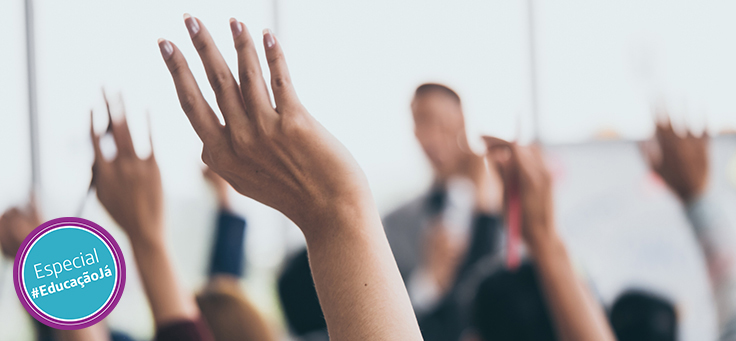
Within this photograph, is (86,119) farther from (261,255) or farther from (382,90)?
(382,90)

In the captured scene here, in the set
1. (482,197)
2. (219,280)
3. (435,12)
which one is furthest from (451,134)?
(219,280)

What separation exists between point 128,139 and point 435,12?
0.62 meters

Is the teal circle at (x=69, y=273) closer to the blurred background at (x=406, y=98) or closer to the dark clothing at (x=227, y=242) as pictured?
the blurred background at (x=406, y=98)

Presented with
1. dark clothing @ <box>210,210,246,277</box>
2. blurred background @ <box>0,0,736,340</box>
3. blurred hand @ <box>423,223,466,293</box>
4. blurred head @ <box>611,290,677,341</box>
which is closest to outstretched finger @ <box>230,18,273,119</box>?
blurred background @ <box>0,0,736,340</box>

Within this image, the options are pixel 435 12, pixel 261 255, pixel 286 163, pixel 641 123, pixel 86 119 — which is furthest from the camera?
pixel 641 123

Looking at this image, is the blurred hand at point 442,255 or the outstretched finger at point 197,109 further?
the blurred hand at point 442,255

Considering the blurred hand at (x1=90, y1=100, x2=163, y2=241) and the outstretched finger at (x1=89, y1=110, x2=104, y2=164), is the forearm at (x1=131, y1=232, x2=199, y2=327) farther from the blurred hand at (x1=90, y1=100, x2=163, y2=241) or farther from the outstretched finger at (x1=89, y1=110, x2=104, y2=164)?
the outstretched finger at (x1=89, y1=110, x2=104, y2=164)

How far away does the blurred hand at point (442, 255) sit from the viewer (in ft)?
3.38

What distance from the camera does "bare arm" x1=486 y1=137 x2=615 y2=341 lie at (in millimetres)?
1058

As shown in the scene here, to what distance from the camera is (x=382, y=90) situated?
99 cm

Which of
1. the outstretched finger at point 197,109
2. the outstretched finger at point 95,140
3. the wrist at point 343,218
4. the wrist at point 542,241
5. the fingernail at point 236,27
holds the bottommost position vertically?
the wrist at point 542,241

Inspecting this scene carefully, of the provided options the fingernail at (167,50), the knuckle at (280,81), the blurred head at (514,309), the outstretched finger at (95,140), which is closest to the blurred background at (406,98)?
the outstretched finger at (95,140)

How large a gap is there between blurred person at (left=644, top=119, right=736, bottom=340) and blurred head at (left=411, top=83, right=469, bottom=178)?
45 cm

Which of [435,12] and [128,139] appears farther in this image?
[435,12]
